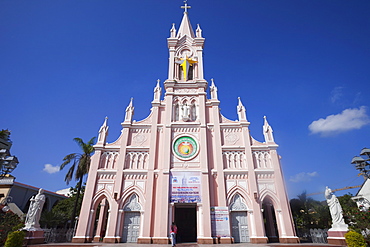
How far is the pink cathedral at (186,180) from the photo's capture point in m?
15.8

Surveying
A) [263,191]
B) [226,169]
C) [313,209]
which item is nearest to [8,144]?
[226,169]

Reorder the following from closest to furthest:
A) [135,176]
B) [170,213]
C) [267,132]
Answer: [170,213]
[135,176]
[267,132]

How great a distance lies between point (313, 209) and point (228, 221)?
A: 1280 cm

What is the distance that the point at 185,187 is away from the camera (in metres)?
17.0

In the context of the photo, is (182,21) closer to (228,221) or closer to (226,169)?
(226,169)

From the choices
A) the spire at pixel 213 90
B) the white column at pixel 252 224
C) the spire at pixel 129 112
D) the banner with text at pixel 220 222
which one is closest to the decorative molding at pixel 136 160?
the spire at pixel 129 112

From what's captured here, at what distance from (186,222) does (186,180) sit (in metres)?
4.11

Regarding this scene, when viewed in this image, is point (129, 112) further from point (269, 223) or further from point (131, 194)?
point (269, 223)

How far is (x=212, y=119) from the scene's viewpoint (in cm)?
2019

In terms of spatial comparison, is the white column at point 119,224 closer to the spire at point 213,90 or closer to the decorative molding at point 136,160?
the decorative molding at point 136,160

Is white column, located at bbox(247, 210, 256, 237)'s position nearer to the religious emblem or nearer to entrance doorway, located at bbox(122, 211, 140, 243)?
entrance doorway, located at bbox(122, 211, 140, 243)

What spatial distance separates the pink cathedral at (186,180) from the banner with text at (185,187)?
0.25ft

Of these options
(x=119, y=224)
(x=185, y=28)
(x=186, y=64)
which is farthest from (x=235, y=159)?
(x=185, y=28)

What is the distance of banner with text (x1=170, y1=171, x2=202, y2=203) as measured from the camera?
16.6 meters
